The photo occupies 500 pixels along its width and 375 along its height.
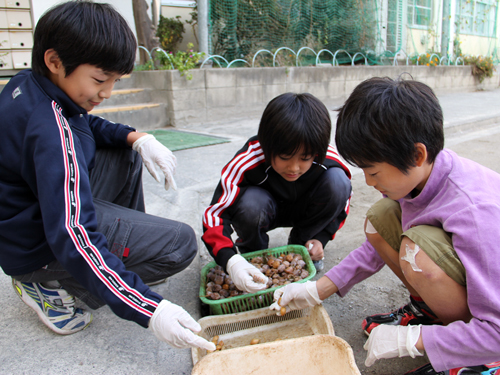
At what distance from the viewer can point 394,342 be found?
113 cm

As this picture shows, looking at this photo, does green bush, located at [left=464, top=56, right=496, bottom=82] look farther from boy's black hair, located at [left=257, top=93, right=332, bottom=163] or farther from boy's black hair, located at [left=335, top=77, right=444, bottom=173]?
boy's black hair, located at [left=335, top=77, right=444, bottom=173]

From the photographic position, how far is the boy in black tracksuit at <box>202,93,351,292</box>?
166 centimetres

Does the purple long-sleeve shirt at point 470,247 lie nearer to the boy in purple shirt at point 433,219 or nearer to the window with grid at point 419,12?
the boy in purple shirt at point 433,219

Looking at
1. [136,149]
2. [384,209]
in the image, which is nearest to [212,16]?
[136,149]

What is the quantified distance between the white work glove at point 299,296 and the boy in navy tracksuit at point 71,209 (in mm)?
384

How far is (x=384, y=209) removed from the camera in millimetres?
1479

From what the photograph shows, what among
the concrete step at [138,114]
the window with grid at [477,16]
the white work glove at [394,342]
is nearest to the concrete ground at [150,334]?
the white work glove at [394,342]

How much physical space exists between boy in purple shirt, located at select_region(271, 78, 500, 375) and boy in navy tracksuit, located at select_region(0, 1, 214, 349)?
0.69m

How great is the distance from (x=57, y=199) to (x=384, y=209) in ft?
3.71

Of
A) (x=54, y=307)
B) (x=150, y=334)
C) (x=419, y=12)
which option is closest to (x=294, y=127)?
(x=150, y=334)

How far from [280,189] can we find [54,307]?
1.10 meters

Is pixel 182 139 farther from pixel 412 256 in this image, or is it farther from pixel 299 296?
pixel 412 256

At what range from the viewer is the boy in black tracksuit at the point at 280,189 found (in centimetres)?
166

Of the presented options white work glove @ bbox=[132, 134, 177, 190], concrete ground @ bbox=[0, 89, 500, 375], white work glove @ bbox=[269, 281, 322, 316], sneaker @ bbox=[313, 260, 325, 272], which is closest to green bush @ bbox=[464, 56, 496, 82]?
concrete ground @ bbox=[0, 89, 500, 375]
